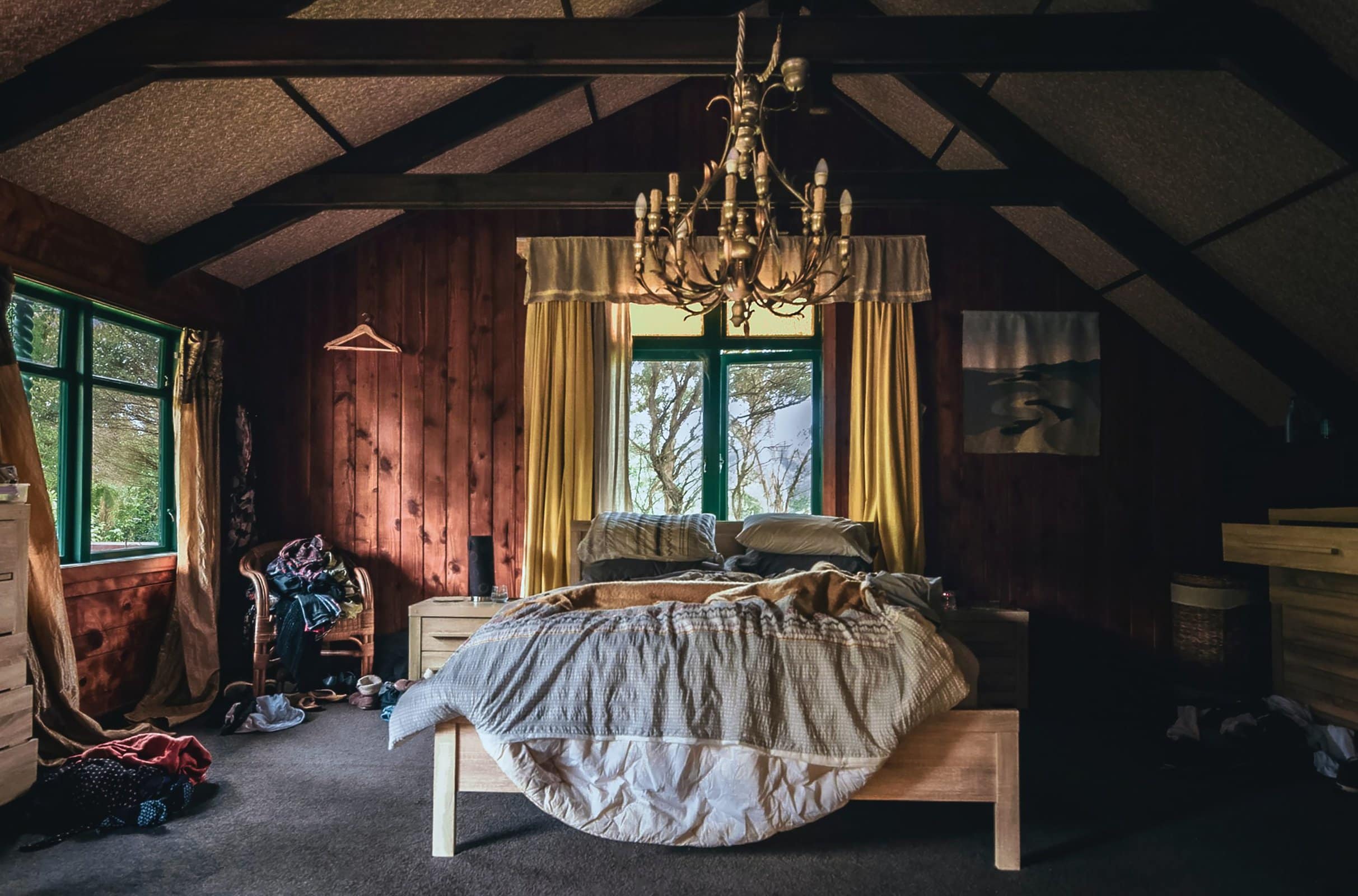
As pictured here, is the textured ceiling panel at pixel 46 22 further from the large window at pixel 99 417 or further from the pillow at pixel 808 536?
the pillow at pixel 808 536

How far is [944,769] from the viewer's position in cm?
237

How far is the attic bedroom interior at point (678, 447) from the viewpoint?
236 cm

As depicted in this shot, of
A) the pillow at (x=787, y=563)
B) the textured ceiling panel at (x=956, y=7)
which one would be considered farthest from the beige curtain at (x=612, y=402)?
the textured ceiling panel at (x=956, y=7)

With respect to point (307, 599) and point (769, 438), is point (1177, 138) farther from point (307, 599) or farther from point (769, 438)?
point (307, 599)

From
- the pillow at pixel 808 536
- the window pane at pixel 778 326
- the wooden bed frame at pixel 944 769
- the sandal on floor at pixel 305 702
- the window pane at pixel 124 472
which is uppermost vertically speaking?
the window pane at pixel 778 326

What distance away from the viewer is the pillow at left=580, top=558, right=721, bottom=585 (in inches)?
160

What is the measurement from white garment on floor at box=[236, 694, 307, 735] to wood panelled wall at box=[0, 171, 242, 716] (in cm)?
72

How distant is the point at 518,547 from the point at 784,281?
275 centimetres

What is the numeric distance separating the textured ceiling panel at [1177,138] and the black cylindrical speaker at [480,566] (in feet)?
10.8

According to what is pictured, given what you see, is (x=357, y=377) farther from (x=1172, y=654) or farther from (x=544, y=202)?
(x=1172, y=654)

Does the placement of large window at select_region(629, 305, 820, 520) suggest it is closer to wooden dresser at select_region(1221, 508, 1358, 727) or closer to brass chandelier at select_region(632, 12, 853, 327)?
brass chandelier at select_region(632, 12, 853, 327)

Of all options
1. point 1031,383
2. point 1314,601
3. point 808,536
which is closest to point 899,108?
point 1031,383

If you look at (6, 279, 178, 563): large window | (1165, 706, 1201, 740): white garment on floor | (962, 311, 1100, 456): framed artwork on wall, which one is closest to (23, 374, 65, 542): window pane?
(6, 279, 178, 563): large window

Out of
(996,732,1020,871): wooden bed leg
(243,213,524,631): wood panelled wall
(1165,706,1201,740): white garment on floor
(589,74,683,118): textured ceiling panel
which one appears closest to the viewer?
(996,732,1020,871): wooden bed leg
